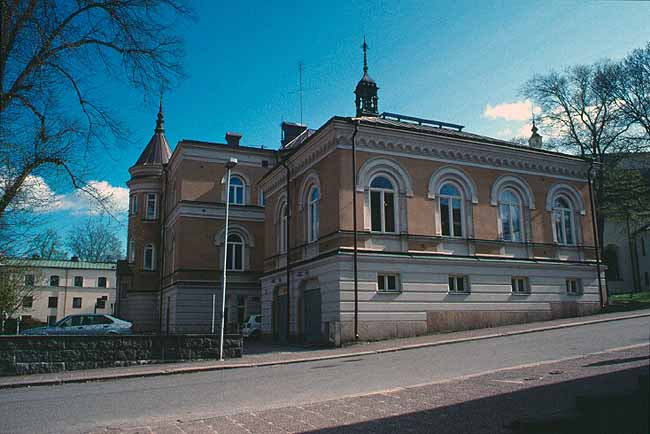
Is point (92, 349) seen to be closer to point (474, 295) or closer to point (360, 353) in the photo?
point (360, 353)

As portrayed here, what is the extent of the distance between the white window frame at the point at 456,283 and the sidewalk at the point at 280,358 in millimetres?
1901

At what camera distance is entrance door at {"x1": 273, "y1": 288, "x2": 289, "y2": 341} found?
89.5 feet

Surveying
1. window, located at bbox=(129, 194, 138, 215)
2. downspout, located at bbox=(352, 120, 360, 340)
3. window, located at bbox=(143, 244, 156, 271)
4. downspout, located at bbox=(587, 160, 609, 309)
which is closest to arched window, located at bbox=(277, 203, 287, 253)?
downspout, located at bbox=(352, 120, 360, 340)

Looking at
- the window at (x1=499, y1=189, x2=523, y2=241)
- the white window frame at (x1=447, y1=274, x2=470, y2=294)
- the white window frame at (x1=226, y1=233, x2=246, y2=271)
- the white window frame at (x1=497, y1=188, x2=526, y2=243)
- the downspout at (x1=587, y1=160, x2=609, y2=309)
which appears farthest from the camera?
the white window frame at (x1=226, y1=233, x2=246, y2=271)

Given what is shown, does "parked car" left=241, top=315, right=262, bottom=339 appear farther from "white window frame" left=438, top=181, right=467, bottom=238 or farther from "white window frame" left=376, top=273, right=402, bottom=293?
"white window frame" left=438, top=181, right=467, bottom=238

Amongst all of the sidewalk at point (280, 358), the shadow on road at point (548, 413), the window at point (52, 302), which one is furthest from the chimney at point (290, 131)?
the window at point (52, 302)

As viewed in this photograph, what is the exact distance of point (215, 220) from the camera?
124 feet

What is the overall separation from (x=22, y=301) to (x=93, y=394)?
34.2 meters

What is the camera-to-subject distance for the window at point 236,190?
127 ft

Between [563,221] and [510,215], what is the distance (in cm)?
389

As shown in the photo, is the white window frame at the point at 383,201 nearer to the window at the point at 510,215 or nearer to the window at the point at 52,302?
the window at the point at 510,215

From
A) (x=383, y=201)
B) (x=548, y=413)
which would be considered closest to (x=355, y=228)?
(x=383, y=201)

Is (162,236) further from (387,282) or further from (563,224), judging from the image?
(563,224)

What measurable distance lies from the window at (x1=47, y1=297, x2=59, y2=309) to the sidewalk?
65.1 m
